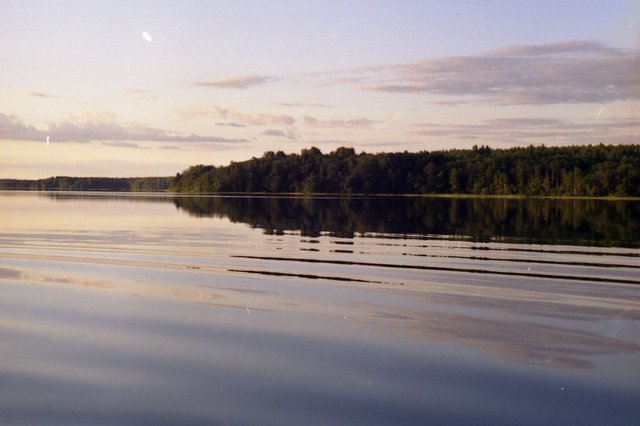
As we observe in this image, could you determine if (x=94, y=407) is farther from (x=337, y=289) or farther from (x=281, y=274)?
(x=281, y=274)

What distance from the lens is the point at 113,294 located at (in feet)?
53.1

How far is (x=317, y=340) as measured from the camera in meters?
11.9

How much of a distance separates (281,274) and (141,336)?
787cm

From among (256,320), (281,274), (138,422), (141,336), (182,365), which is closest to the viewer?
(138,422)

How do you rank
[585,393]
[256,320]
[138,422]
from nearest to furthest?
[138,422]
[585,393]
[256,320]

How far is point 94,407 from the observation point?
8695mm

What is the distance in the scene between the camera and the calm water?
8719 millimetres

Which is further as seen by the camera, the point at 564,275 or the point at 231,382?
the point at 564,275

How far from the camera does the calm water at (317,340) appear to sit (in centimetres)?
872

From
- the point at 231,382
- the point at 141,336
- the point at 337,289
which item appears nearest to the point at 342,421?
the point at 231,382

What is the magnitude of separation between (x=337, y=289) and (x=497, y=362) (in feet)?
22.9

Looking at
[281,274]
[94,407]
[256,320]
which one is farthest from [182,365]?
[281,274]

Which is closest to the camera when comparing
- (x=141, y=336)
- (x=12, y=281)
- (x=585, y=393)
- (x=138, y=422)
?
(x=138, y=422)

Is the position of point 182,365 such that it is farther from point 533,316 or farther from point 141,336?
point 533,316
